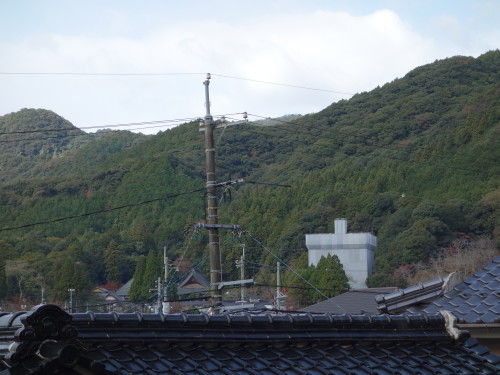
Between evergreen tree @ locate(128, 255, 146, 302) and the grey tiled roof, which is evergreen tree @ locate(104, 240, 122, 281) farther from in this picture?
the grey tiled roof

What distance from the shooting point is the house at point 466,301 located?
8211 mm

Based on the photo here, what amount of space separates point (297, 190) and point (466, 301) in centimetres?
5634

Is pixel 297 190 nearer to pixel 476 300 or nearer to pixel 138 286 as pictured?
pixel 138 286

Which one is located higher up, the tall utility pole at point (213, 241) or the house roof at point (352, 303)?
the tall utility pole at point (213, 241)

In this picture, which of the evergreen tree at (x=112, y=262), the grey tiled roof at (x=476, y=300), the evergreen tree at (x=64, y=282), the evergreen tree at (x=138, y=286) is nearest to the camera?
the grey tiled roof at (x=476, y=300)

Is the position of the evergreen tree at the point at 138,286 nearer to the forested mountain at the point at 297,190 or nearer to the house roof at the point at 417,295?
the forested mountain at the point at 297,190

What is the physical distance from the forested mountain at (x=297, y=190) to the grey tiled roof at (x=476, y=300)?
96.9 ft

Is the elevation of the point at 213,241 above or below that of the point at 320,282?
above

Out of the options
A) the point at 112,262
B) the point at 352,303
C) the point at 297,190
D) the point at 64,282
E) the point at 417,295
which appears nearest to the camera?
the point at 417,295

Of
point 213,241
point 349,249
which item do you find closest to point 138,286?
point 349,249

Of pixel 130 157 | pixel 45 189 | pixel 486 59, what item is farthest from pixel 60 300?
pixel 486 59

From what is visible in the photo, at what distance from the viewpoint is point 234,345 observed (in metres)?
5.71

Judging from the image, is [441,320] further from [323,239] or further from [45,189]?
[45,189]

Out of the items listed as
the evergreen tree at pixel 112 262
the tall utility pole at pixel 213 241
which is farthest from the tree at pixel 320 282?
the tall utility pole at pixel 213 241
